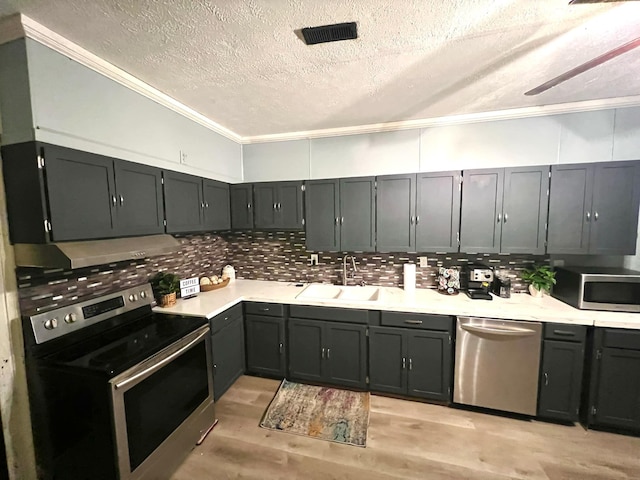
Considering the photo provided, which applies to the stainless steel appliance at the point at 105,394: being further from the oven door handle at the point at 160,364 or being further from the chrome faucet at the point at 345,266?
the chrome faucet at the point at 345,266

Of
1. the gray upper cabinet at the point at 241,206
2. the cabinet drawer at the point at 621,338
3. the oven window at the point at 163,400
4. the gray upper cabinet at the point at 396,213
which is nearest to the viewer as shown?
the oven window at the point at 163,400

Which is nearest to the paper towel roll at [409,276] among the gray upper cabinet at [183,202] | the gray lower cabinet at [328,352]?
A: the gray lower cabinet at [328,352]

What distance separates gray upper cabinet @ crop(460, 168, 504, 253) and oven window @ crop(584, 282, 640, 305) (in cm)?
69

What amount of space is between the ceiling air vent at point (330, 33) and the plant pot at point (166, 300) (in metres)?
2.29

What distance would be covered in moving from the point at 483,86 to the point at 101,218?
290cm

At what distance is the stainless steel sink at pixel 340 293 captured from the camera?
273cm

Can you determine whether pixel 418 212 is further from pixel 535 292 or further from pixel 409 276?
pixel 535 292

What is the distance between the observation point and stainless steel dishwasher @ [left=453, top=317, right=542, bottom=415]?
204cm

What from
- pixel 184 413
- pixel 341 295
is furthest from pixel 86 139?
pixel 341 295

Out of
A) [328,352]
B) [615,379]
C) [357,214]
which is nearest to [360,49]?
[357,214]

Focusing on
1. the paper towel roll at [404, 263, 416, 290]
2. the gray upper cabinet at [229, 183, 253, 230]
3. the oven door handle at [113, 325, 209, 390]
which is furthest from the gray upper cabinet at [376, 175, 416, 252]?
the oven door handle at [113, 325, 209, 390]

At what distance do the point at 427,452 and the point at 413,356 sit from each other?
0.68 m

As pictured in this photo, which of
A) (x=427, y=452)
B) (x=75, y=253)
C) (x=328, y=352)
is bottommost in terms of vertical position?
(x=427, y=452)

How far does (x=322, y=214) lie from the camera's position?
2771 mm
